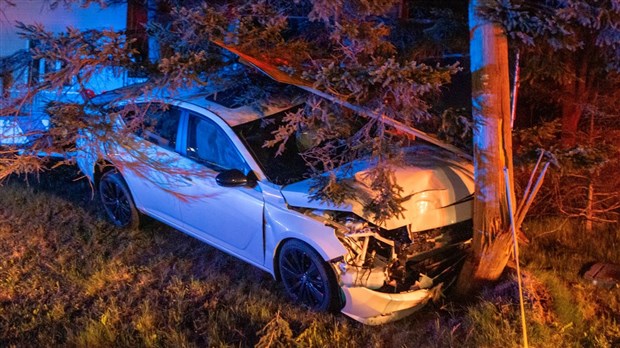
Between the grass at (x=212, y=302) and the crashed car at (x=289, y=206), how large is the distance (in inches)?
10.1

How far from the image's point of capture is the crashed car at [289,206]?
4.48m

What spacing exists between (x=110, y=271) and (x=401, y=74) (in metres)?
3.34

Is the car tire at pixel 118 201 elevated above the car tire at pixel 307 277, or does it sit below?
below

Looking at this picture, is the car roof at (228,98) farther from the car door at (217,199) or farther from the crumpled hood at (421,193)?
the crumpled hood at (421,193)

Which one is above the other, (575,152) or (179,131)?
(575,152)

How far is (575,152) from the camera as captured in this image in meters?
4.34

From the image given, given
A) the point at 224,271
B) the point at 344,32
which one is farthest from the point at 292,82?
the point at 224,271

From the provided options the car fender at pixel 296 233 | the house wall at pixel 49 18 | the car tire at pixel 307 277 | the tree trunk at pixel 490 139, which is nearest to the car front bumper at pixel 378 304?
the car tire at pixel 307 277

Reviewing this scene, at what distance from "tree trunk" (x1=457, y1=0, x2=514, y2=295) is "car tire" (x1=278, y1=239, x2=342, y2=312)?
47.4 inches

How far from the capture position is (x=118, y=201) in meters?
6.69

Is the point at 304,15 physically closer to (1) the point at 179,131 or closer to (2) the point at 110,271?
(1) the point at 179,131

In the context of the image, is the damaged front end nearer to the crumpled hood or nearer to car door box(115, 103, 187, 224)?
the crumpled hood

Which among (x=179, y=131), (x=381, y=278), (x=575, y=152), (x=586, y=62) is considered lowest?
(x=381, y=278)

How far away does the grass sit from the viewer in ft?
14.0
